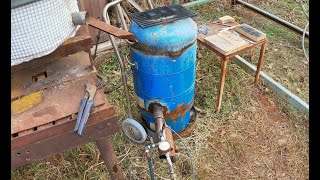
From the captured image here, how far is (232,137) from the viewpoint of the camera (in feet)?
9.15

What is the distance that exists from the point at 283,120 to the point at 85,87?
207 cm

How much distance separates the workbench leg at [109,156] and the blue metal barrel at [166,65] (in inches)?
25.6

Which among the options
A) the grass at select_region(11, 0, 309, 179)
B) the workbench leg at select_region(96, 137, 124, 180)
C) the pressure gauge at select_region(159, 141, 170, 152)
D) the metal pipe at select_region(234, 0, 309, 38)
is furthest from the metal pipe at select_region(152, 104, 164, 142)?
the metal pipe at select_region(234, 0, 309, 38)

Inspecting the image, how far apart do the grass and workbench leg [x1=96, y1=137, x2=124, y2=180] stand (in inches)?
20.2

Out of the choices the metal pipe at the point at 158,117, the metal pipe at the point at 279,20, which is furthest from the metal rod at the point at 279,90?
the metal pipe at the point at 158,117

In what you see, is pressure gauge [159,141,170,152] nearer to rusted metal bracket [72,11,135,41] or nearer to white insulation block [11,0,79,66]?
rusted metal bracket [72,11,135,41]

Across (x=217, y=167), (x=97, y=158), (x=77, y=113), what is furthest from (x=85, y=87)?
(x=217, y=167)

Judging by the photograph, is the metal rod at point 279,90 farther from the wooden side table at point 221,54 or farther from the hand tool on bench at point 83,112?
the hand tool on bench at point 83,112

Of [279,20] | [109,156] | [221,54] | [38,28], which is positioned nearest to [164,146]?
[109,156]

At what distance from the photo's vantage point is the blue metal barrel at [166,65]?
6.88 ft

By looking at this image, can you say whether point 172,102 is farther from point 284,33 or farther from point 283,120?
point 284,33

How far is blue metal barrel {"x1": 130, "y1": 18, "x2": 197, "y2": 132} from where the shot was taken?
2098 mm

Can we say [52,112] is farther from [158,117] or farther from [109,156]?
[158,117]
